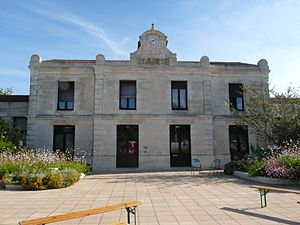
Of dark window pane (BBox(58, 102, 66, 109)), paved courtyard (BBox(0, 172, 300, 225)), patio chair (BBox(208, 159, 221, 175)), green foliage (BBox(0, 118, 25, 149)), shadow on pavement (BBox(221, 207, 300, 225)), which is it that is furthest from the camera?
dark window pane (BBox(58, 102, 66, 109))

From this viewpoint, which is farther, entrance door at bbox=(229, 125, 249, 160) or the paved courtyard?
entrance door at bbox=(229, 125, 249, 160)

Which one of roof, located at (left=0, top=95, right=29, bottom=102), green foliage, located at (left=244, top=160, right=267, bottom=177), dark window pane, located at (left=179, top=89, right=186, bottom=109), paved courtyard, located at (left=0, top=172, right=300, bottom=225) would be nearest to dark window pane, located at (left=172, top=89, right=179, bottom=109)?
dark window pane, located at (left=179, top=89, right=186, bottom=109)

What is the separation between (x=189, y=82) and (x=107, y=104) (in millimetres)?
6303

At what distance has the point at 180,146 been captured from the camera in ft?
64.6

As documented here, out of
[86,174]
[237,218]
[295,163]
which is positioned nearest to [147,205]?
[237,218]

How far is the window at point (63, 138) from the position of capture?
19.5m

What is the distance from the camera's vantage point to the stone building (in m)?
19.1

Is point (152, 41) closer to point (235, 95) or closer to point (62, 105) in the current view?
point (235, 95)

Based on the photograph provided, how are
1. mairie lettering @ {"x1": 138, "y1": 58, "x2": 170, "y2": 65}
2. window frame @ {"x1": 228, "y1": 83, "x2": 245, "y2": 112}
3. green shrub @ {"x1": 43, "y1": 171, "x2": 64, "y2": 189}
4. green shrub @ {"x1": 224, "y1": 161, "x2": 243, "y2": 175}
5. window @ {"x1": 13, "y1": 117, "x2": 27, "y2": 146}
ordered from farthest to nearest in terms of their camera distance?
window frame @ {"x1": 228, "y1": 83, "x2": 245, "y2": 112}, window @ {"x1": 13, "y1": 117, "x2": 27, "y2": 146}, mairie lettering @ {"x1": 138, "y1": 58, "x2": 170, "y2": 65}, green shrub @ {"x1": 224, "y1": 161, "x2": 243, "y2": 175}, green shrub @ {"x1": 43, "y1": 171, "x2": 64, "y2": 189}

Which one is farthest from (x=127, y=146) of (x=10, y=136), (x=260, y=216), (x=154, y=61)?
(x=260, y=216)

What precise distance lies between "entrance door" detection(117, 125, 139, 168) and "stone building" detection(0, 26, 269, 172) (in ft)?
0.09

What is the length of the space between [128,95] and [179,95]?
3828mm

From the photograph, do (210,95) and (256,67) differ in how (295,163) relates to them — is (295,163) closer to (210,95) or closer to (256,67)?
(210,95)

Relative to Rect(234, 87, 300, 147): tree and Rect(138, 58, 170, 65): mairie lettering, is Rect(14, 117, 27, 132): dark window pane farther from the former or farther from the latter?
Rect(234, 87, 300, 147): tree
